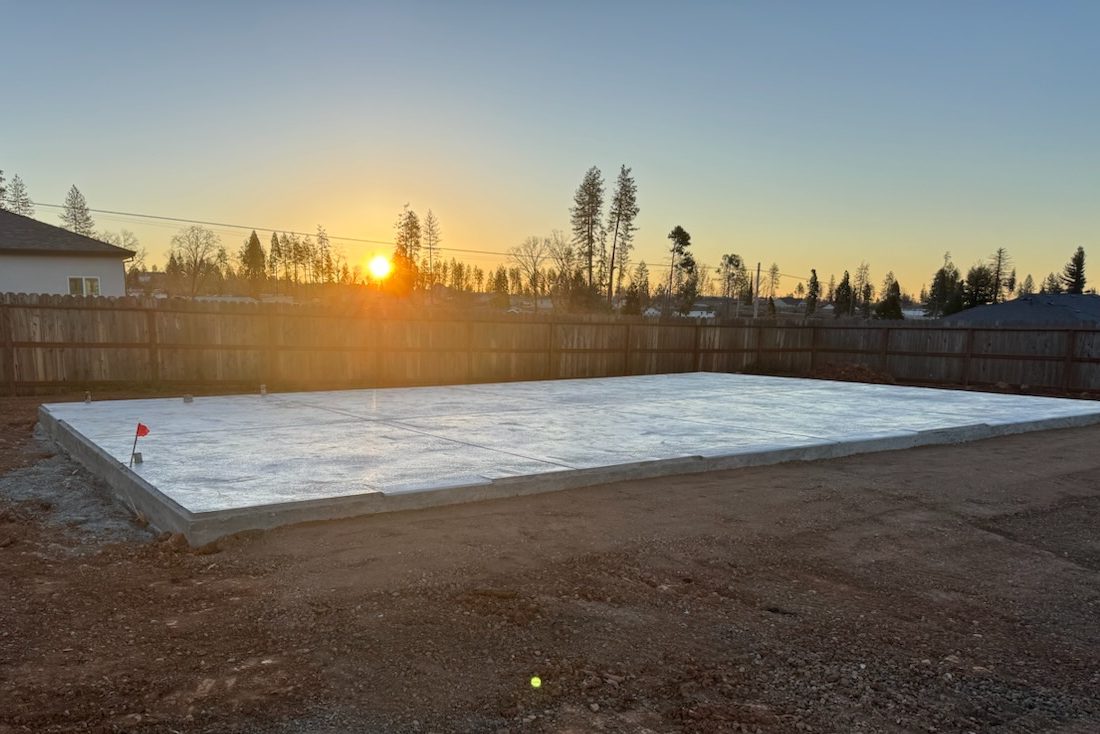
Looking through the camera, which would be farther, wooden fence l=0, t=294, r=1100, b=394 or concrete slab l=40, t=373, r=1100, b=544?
wooden fence l=0, t=294, r=1100, b=394

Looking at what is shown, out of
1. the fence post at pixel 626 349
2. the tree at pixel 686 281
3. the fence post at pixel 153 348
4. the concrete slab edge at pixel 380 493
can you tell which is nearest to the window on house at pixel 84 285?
the fence post at pixel 153 348

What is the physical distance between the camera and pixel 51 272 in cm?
2062

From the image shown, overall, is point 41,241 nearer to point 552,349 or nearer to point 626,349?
point 552,349

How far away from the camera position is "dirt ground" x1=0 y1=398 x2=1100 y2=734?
8.34ft

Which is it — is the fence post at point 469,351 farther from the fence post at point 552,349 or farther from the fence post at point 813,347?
the fence post at point 813,347

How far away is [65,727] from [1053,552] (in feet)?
18.3

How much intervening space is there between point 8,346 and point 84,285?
1002 cm

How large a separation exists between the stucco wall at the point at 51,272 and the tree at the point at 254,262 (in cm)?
6249

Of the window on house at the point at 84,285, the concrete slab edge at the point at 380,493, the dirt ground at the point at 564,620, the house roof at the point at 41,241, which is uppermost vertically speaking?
the house roof at the point at 41,241

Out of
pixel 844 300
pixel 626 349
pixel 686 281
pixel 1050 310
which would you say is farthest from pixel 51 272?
pixel 844 300

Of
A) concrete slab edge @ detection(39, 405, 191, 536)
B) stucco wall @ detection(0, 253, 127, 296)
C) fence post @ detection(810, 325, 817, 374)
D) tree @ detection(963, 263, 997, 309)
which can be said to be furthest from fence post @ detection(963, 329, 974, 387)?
tree @ detection(963, 263, 997, 309)

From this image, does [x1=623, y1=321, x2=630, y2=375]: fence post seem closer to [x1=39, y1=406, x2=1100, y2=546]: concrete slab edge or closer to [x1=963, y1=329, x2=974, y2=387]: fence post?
[x1=963, y1=329, x2=974, y2=387]: fence post

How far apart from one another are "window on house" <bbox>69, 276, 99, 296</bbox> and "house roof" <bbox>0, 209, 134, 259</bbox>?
2.86 ft

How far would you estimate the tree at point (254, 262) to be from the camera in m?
81.7
